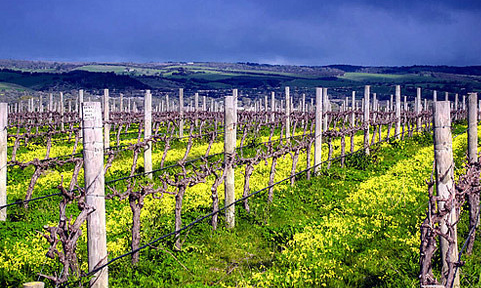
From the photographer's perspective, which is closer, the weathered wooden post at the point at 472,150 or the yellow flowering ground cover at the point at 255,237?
the yellow flowering ground cover at the point at 255,237

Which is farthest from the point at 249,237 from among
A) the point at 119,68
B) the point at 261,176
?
the point at 119,68

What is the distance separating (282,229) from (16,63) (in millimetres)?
193724

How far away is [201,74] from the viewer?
166250 millimetres

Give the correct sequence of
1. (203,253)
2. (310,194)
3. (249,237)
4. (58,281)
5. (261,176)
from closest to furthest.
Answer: (58,281), (203,253), (249,237), (310,194), (261,176)

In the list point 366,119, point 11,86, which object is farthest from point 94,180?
point 11,86

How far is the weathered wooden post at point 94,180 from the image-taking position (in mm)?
5266

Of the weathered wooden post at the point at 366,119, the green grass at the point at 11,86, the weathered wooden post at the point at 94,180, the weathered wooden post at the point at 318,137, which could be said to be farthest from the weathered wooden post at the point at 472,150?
the green grass at the point at 11,86

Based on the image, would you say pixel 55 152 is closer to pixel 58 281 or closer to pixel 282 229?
pixel 282 229

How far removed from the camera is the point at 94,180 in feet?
17.3

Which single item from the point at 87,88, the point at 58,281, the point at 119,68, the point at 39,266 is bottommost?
the point at 39,266

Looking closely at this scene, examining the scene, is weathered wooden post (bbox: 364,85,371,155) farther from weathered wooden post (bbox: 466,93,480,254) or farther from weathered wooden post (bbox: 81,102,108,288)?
weathered wooden post (bbox: 81,102,108,288)

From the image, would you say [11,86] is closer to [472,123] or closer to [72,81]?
[72,81]

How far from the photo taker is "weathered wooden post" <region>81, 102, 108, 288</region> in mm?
5266

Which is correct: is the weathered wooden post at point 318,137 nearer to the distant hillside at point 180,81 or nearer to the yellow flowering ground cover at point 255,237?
the yellow flowering ground cover at point 255,237
